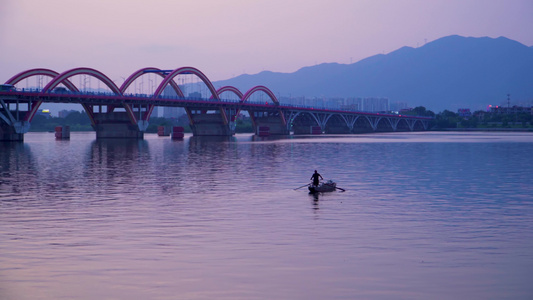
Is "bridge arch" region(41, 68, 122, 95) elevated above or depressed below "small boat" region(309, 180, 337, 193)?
above

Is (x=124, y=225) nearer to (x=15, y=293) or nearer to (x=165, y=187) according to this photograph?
(x=15, y=293)

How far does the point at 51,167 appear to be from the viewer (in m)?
59.0

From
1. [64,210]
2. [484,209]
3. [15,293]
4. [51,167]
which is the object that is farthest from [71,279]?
[51,167]

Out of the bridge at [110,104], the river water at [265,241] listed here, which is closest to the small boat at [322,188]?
the river water at [265,241]

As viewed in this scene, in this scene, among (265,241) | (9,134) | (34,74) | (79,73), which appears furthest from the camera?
(79,73)

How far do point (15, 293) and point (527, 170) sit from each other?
48.1 meters

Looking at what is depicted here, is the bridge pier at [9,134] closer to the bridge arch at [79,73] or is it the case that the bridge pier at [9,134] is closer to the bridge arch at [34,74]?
the bridge arch at [79,73]

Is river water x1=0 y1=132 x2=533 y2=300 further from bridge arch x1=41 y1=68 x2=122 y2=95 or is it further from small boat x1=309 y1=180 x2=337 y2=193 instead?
bridge arch x1=41 y1=68 x2=122 y2=95

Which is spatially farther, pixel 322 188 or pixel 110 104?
pixel 110 104

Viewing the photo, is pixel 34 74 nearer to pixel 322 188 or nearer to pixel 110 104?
pixel 110 104

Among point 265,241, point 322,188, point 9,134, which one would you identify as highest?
point 9,134

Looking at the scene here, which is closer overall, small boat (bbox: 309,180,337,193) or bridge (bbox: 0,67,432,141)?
small boat (bbox: 309,180,337,193)

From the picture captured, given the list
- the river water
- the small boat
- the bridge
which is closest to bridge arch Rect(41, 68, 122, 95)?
the bridge

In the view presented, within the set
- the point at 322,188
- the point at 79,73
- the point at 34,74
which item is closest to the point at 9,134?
the point at 34,74
